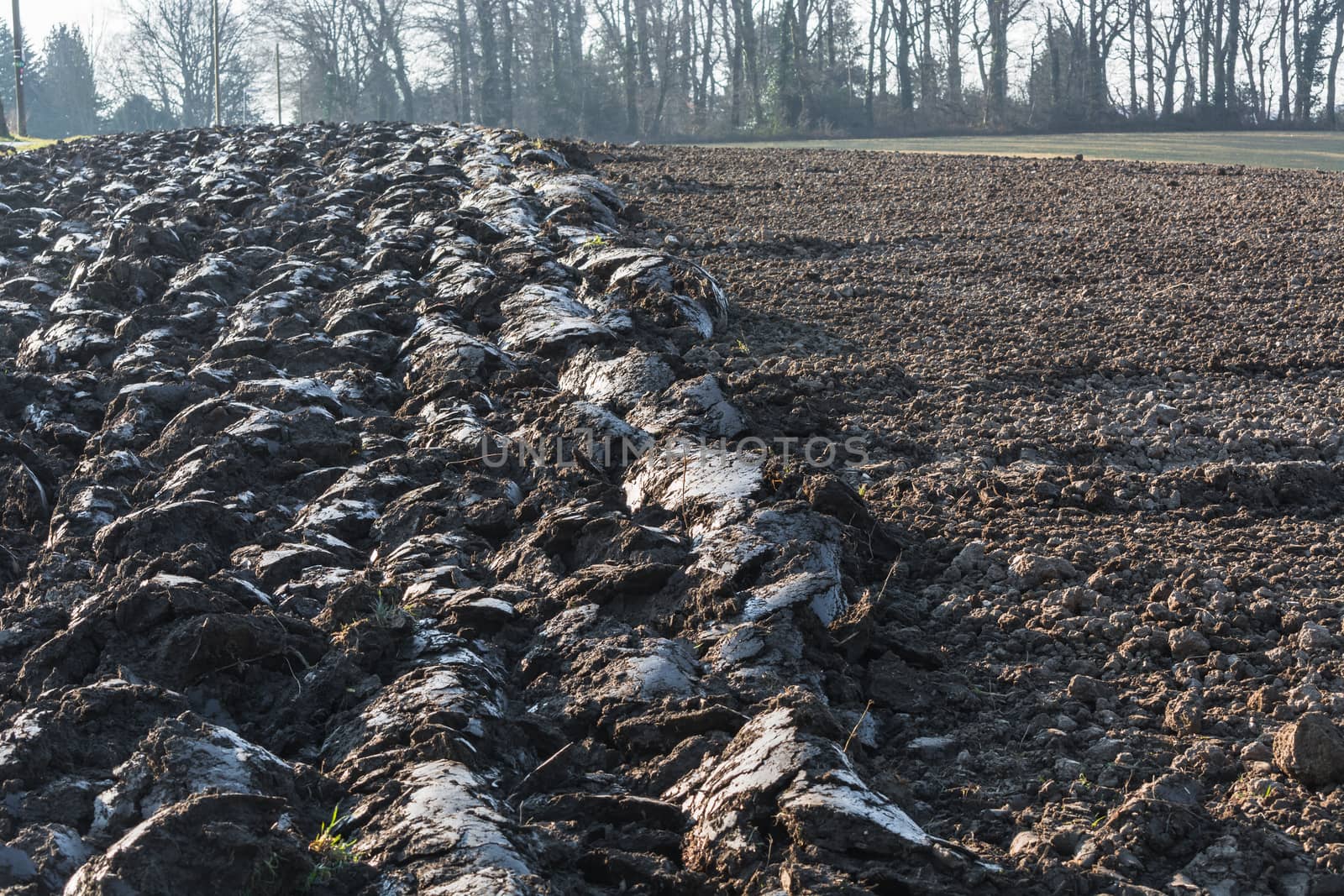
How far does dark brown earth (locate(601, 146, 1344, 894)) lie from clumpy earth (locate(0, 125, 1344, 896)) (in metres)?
0.02

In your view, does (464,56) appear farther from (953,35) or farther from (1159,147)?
(1159,147)

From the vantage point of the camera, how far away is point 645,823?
103 inches

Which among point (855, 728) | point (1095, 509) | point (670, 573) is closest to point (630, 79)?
point (1095, 509)

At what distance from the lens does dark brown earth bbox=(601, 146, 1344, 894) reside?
8.68 feet

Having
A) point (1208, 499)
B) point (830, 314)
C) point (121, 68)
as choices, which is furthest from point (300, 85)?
point (1208, 499)

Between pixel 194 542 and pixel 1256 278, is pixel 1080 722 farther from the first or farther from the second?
pixel 1256 278

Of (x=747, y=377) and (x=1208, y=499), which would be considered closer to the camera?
(x=1208, y=499)

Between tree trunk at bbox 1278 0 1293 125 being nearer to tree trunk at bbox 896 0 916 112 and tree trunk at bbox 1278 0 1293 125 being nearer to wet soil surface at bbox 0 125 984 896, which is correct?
tree trunk at bbox 896 0 916 112

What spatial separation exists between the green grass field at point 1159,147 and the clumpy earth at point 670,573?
23.8 feet

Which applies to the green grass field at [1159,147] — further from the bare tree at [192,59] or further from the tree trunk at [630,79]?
the bare tree at [192,59]

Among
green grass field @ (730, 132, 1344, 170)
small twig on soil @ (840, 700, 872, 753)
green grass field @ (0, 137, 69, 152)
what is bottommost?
small twig on soil @ (840, 700, 872, 753)

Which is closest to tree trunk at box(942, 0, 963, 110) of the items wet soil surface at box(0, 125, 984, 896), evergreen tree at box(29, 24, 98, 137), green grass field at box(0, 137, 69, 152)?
green grass field at box(0, 137, 69, 152)

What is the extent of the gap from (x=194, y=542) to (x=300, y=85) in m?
47.0

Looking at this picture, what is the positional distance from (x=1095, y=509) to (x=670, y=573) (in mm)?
1620
